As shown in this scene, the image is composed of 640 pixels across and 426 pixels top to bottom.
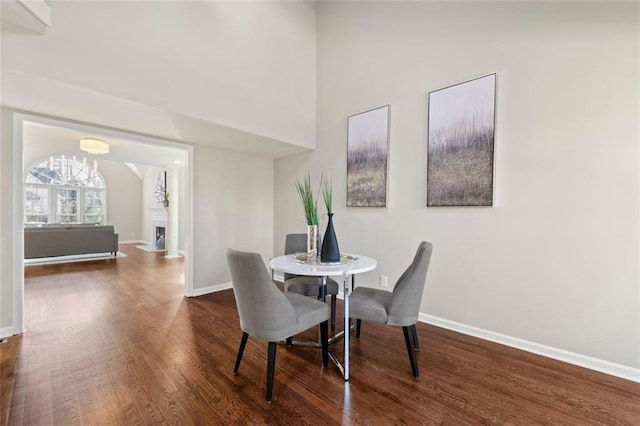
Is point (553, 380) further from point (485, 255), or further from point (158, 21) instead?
point (158, 21)

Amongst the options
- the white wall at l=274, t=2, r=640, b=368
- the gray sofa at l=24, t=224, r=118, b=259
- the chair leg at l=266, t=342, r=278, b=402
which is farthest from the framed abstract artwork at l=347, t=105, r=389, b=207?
the gray sofa at l=24, t=224, r=118, b=259

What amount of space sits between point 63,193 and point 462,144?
1100 centimetres

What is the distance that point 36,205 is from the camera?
25.3 ft

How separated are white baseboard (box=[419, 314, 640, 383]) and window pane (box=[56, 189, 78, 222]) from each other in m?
10.7

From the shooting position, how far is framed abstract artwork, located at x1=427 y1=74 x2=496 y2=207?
91.2 inches

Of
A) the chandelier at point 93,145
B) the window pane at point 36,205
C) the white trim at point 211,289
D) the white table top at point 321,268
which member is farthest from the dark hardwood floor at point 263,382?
the window pane at point 36,205

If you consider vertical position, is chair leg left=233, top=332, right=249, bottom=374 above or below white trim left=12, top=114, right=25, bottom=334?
below

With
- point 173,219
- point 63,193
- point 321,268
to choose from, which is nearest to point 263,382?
point 321,268

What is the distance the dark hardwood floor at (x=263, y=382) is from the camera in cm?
147

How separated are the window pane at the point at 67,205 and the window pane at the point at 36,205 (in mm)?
256

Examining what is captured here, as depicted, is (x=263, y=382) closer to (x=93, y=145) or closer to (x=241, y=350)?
(x=241, y=350)

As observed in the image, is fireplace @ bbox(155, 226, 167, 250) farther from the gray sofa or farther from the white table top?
the white table top

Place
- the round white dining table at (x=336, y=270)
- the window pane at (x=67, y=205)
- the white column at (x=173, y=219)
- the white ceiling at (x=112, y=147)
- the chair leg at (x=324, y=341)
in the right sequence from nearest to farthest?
1. the round white dining table at (x=336, y=270)
2. the chair leg at (x=324, y=341)
3. the white ceiling at (x=112, y=147)
4. the white column at (x=173, y=219)
5. the window pane at (x=67, y=205)

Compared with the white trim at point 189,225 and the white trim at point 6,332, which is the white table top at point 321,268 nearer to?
the white trim at point 189,225
